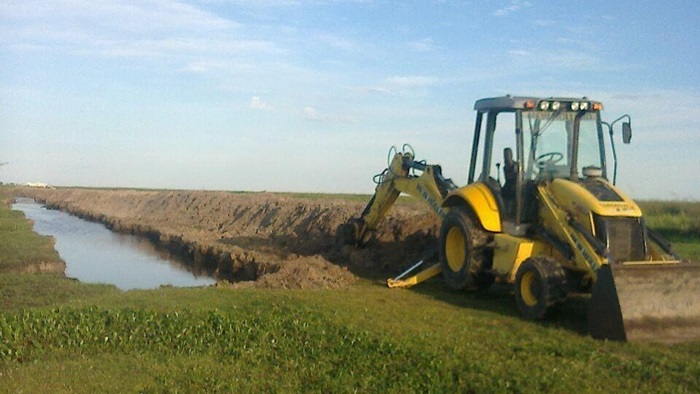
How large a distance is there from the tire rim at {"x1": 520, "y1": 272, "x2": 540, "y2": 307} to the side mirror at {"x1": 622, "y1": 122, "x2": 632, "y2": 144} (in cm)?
256

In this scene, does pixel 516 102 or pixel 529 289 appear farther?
pixel 516 102

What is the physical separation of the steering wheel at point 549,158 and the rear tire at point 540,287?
1.87 metres

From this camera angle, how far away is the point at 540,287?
1025 cm

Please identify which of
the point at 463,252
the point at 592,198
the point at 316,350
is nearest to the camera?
the point at 316,350

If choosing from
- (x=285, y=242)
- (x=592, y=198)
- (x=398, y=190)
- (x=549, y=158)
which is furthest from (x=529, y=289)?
(x=285, y=242)

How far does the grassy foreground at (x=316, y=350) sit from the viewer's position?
24.7 ft

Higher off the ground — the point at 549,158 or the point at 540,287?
the point at 549,158

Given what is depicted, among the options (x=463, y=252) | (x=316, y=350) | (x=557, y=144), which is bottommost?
(x=316, y=350)

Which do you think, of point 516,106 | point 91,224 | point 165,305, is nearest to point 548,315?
point 516,106

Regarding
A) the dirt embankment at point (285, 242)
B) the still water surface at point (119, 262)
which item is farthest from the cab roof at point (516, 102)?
the still water surface at point (119, 262)

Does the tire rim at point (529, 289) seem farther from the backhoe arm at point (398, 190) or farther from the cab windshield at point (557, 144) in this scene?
the backhoe arm at point (398, 190)

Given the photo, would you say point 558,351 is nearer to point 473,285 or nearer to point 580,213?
point 580,213

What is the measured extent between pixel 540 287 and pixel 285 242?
11281 millimetres

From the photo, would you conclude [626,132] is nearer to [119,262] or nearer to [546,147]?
[546,147]
